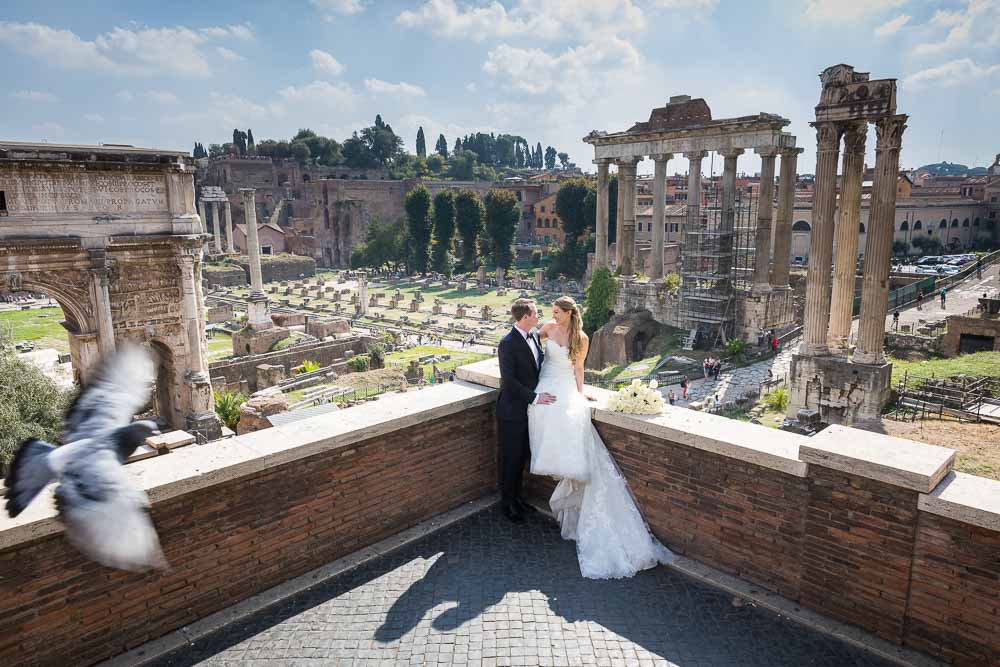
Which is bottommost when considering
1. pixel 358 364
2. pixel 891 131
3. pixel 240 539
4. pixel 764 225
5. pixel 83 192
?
pixel 358 364

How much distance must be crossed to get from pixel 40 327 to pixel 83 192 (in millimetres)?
30011

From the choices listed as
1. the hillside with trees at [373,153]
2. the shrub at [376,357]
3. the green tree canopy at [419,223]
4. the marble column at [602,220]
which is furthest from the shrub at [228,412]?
the hillside with trees at [373,153]

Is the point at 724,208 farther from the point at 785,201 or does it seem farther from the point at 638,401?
the point at 638,401

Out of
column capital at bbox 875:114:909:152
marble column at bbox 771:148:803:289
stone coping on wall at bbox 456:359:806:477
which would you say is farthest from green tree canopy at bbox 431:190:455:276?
stone coping on wall at bbox 456:359:806:477

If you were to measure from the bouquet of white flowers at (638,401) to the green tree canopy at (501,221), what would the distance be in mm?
52304

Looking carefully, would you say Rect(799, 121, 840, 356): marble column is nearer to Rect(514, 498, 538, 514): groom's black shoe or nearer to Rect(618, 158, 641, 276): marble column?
Rect(618, 158, 641, 276): marble column

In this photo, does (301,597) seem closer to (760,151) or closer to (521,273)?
(760,151)

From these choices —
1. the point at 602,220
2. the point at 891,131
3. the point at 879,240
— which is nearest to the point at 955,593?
the point at 879,240

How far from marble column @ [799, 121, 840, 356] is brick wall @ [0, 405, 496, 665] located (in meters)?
12.9

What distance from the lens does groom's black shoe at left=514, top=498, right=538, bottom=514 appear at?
549 cm

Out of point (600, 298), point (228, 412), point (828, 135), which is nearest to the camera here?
point (828, 135)

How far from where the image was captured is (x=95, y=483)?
3.40 m

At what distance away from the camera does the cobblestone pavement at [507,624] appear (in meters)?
3.84

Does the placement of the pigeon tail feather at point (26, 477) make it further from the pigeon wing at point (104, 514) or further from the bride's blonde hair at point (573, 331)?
the bride's blonde hair at point (573, 331)
